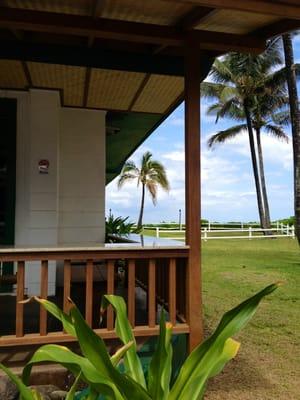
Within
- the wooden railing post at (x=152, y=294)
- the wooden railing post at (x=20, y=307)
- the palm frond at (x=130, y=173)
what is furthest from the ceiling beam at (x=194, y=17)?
the palm frond at (x=130, y=173)

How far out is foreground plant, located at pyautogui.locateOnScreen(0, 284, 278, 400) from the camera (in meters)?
1.91

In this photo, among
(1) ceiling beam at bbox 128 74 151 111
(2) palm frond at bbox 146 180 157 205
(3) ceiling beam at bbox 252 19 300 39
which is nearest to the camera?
(3) ceiling beam at bbox 252 19 300 39

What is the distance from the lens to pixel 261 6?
2947 mm

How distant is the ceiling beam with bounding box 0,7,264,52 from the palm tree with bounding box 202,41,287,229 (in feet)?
69.8

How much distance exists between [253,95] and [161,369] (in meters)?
25.6

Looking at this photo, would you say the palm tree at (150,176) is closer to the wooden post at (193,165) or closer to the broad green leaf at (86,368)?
the wooden post at (193,165)

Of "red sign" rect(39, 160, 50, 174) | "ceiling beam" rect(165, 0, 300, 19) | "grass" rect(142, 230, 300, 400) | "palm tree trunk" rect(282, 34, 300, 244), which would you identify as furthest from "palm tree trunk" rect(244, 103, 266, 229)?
"ceiling beam" rect(165, 0, 300, 19)

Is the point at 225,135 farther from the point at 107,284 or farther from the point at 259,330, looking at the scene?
the point at 107,284

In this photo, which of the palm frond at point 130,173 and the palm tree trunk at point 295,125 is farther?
the palm frond at point 130,173

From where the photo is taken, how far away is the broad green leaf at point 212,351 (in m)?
2.10

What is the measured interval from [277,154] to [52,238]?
27.1 meters

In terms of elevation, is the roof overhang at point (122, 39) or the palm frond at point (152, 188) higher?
the palm frond at point (152, 188)

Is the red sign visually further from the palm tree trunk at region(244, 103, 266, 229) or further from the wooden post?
the palm tree trunk at region(244, 103, 266, 229)

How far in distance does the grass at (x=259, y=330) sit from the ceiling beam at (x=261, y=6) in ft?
9.74
